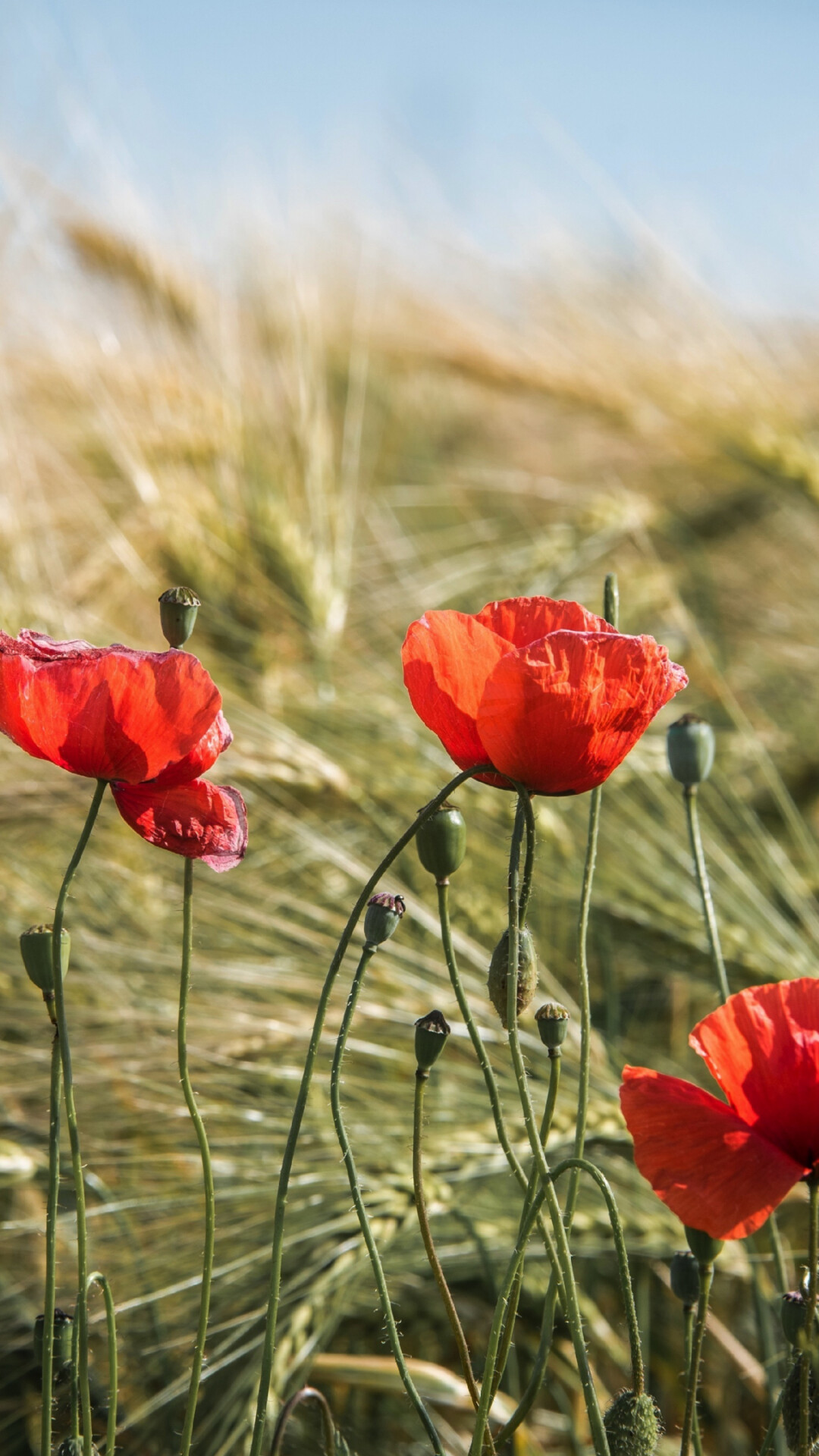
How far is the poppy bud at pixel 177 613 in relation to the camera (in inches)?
12.6

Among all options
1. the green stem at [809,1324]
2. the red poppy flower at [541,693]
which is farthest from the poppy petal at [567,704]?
the green stem at [809,1324]

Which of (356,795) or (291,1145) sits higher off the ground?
(356,795)

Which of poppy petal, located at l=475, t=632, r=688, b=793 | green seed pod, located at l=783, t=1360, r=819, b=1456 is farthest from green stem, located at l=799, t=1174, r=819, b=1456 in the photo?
poppy petal, located at l=475, t=632, r=688, b=793

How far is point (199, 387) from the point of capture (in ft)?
4.27

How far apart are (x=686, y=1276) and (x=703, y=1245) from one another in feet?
0.14

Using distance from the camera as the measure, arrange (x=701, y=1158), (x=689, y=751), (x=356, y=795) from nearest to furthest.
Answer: (x=701, y=1158) → (x=689, y=751) → (x=356, y=795)

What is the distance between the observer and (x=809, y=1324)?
11.5 inches

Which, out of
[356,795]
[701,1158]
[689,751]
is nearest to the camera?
[701,1158]

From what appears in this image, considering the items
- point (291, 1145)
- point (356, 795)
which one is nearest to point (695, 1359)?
point (291, 1145)

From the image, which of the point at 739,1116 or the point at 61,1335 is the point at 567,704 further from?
the point at 61,1335

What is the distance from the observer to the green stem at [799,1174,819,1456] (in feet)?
0.92

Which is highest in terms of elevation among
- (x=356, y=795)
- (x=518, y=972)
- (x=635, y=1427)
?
(x=356, y=795)

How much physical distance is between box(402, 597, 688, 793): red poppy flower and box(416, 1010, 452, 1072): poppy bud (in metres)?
0.06

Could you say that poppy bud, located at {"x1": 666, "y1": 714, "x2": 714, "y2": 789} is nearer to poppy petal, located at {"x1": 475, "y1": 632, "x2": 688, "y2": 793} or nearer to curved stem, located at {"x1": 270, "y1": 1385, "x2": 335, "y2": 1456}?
poppy petal, located at {"x1": 475, "y1": 632, "x2": 688, "y2": 793}
